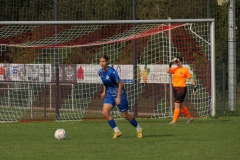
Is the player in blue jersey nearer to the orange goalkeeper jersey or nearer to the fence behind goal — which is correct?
the orange goalkeeper jersey

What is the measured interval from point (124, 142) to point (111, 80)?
5.21 feet

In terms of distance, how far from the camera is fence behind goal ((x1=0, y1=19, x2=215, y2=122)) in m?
20.5

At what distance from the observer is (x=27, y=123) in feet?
62.3

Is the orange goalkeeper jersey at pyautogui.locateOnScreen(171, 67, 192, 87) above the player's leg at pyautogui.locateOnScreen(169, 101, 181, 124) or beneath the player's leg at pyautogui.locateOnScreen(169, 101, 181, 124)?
above

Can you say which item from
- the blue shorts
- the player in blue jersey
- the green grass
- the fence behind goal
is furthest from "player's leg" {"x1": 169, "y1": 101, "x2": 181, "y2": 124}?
the blue shorts

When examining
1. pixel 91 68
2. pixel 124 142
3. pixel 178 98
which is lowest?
pixel 124 142

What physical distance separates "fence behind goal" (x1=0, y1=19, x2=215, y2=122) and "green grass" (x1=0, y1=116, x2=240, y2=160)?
6.57 ft

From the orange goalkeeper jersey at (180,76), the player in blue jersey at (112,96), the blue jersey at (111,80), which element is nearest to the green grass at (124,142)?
the player in blue jersey at (112,96)

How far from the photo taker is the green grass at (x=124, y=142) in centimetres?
1107

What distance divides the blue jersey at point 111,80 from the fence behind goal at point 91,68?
598 cm

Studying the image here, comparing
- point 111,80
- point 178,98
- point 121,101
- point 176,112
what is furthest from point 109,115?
point 178,98

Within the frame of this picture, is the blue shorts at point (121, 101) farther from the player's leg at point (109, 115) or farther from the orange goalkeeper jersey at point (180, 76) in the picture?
the orange goalkeeper jersey at point (180, 76)

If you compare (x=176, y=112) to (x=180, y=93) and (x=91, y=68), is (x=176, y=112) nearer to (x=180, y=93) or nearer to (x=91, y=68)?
(x=180, y=93)

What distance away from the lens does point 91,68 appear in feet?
68.1
